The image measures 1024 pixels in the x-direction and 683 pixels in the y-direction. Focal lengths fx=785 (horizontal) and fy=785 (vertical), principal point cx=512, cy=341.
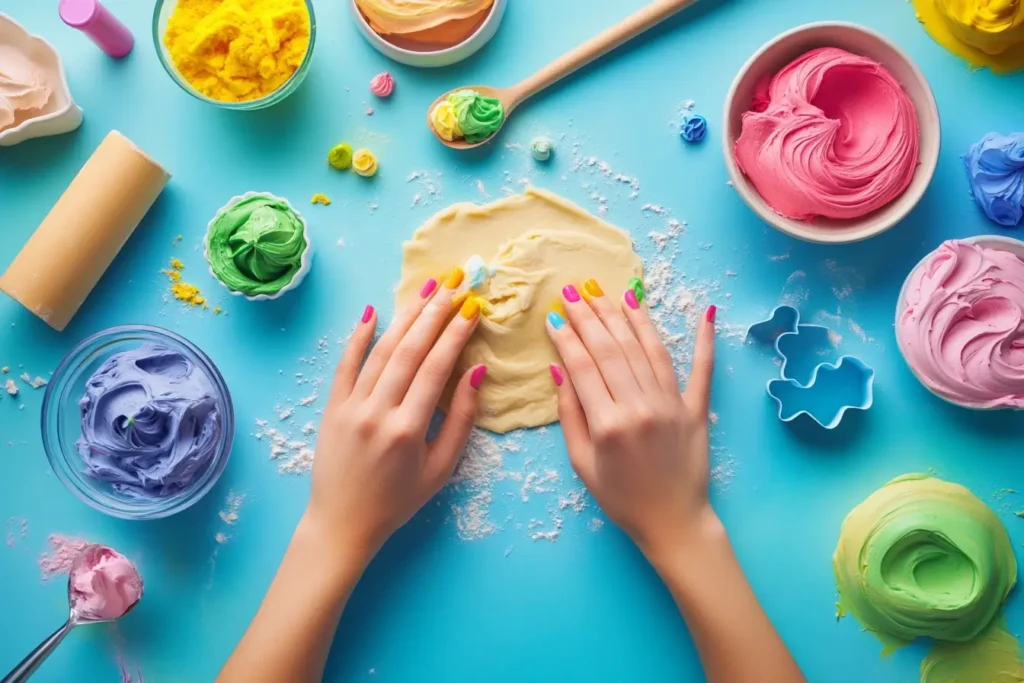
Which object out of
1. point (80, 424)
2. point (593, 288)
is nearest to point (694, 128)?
point (593, 288)

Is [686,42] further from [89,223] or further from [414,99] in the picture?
[89,223]

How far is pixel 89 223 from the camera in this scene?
1276mm

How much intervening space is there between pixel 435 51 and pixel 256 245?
1.46 ft

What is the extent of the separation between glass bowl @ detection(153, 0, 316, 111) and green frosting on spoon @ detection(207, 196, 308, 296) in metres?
0.16

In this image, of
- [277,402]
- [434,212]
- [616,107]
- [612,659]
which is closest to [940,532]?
[612,659]

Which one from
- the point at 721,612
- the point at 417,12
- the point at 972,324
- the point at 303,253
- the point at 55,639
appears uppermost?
the point at 417,12

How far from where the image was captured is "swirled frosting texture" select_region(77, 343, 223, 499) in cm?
122

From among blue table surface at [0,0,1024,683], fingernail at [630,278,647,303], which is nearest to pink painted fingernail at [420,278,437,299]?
blue table surface at [0,0,1024,683]

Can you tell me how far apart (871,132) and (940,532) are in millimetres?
637

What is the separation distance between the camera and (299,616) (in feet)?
4.01

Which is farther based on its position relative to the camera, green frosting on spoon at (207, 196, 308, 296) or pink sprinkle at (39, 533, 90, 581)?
pink sprinkle at (39, 533, 90, 581)

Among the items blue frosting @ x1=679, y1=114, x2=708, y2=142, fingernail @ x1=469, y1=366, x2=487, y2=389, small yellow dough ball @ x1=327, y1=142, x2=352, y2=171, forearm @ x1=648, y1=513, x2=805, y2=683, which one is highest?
blue frosting @ x1=679, y1=114, x2=708, y2=142

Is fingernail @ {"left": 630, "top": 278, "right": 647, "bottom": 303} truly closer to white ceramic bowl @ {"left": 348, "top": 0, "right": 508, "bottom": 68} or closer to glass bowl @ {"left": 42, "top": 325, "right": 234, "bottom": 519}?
white ceramic bowl @ {"left": 348, "top": 0, "right": 508, "bottom": 68}

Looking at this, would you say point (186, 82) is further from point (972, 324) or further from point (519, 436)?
point (972, 324)
